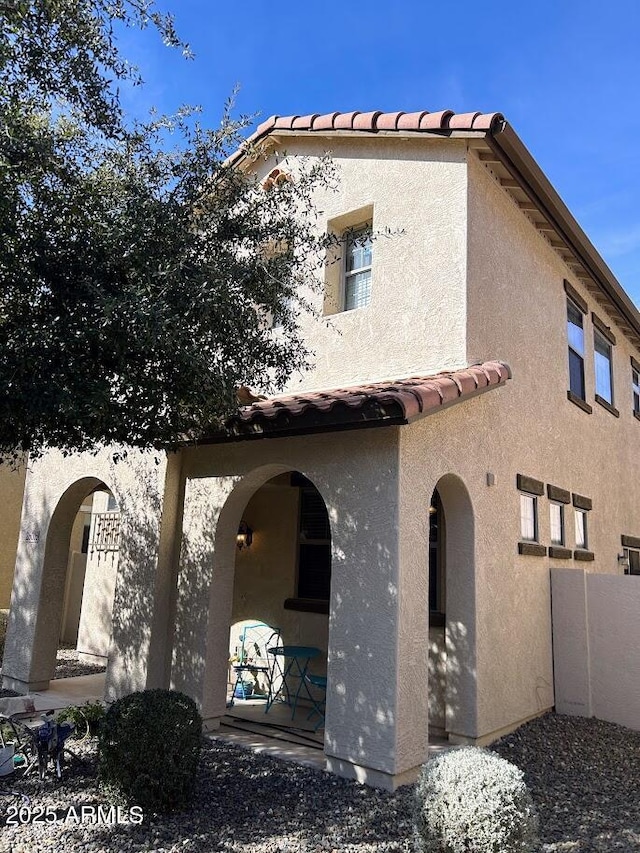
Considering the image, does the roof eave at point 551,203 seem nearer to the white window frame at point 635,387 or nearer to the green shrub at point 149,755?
the white window frame at point 635,387

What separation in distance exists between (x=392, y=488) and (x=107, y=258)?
3.53 meters

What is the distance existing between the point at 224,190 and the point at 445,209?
3.33 metres

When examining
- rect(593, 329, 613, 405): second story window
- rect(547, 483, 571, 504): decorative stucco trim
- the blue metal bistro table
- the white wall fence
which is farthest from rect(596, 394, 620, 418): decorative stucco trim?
the blue metal bistro table

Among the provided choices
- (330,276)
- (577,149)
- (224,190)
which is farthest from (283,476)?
(577,149)

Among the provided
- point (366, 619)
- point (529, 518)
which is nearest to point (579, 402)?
point (529, 518)

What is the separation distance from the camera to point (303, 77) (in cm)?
1001

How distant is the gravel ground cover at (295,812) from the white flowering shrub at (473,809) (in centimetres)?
82

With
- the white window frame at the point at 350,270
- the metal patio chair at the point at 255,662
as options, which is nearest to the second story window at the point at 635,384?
the white window frame at the point at 350,270

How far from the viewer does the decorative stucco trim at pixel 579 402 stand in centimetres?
1218

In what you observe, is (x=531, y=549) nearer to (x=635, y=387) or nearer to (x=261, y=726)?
(x=261, y=726)

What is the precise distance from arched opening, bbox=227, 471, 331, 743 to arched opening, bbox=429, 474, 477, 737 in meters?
1.75

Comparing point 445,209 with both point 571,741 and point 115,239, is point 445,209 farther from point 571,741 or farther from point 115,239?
point 571,741

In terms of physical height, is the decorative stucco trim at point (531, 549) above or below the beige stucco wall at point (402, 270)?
below

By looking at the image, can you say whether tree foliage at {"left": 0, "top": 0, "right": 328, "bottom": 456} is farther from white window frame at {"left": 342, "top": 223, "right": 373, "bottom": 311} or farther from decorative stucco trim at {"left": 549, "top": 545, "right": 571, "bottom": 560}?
decorative stucco trim at {"left": 549, "top": 545, "right": 571, "bottom": 560}
